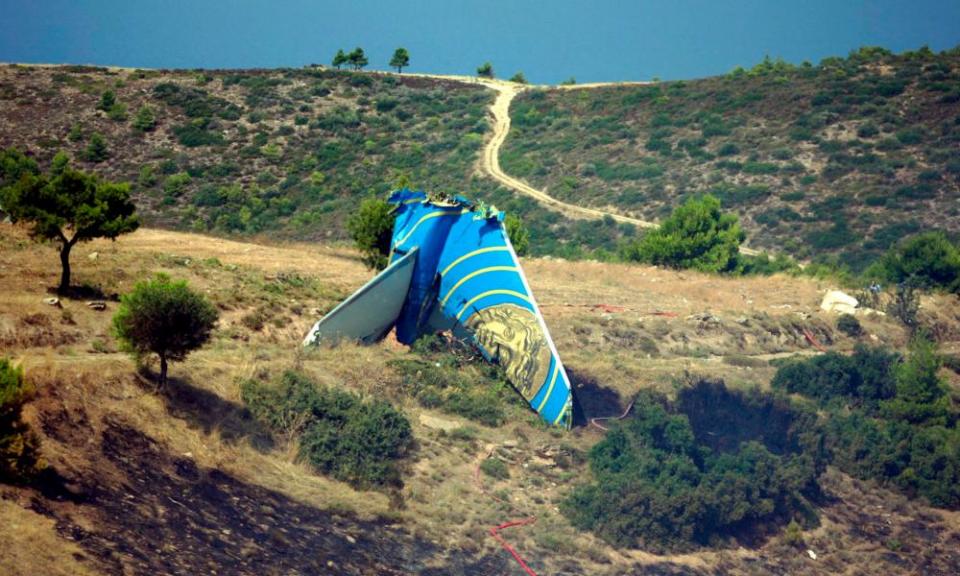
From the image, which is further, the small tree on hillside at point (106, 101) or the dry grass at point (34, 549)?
the small tree on hillside at point (106, 101)

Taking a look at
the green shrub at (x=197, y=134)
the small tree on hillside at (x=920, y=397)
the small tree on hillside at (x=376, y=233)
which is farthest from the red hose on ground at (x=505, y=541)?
the green shrub at (x=197, y=134)

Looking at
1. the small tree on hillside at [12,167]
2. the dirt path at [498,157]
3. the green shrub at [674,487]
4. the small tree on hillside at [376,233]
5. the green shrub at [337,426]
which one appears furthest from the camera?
the dirt path at [498,157]

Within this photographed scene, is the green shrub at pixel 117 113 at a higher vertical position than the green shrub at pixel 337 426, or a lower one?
higher

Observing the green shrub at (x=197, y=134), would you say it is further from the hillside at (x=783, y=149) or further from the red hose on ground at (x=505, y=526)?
the red hose on ground at (x=505, y=526)

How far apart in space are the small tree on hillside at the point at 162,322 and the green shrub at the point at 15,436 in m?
3.30

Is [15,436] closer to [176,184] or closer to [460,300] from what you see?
[460,300]

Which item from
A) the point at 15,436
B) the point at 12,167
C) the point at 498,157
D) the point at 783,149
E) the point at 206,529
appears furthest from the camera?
the point at 498,157

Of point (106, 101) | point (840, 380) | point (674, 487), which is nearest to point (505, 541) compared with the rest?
point (674, 487)

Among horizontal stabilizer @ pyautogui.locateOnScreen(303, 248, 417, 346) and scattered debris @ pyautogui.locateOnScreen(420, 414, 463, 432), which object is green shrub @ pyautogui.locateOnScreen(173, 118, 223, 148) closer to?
horizontal stabilizer @ pyautogui.locateOnScreen(303, 248, 417, 346)

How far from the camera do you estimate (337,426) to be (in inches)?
747

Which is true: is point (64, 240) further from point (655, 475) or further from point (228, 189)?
point (228, 189)

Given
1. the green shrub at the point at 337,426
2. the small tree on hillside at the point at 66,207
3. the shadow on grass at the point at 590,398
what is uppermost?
the small tree on hillside at the point at 66,207

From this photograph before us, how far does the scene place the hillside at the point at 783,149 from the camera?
61156mm

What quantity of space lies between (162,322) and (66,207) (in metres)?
6.05
